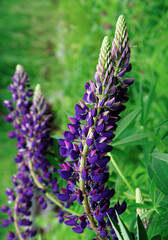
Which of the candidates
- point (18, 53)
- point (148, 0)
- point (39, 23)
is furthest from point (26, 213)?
point (39, 23)

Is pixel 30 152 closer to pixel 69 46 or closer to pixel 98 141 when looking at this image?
pixel 98 141

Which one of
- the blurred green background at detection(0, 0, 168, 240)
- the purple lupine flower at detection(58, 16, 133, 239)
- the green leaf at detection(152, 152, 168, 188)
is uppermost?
the blurred green background at detection(0, 0, 168, 240)

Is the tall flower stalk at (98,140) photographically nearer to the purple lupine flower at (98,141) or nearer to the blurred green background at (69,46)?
the purple lupine flower at (98,141)

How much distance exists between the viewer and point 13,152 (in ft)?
7.88

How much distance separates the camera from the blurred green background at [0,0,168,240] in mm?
1156

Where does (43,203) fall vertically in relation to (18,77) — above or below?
below

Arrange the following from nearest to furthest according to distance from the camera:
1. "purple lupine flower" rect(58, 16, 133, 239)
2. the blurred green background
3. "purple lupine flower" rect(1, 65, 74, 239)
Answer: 1. "purple lupine flower" rect(58, 16, 133, 239)
2. "purple lupine flower" rect(1, 65, 74, 239)
3. the blurred green background

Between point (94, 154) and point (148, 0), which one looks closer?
point (94, 154)

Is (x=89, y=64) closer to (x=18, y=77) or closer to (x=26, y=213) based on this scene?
(x=18, y=77)

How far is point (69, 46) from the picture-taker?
2.68 metres

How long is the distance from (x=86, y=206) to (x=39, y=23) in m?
3.37

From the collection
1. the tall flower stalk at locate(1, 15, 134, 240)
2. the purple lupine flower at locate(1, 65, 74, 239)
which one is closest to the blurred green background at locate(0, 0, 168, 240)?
the purple lupine flower at locate(1, 65, 74, 239)

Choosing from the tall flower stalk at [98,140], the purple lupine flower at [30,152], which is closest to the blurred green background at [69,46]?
the purple lupine flower at [30,152]

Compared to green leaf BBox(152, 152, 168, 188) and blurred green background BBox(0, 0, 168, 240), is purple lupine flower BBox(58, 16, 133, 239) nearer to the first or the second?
green leaf BBox(152, 152, 168, 188)
